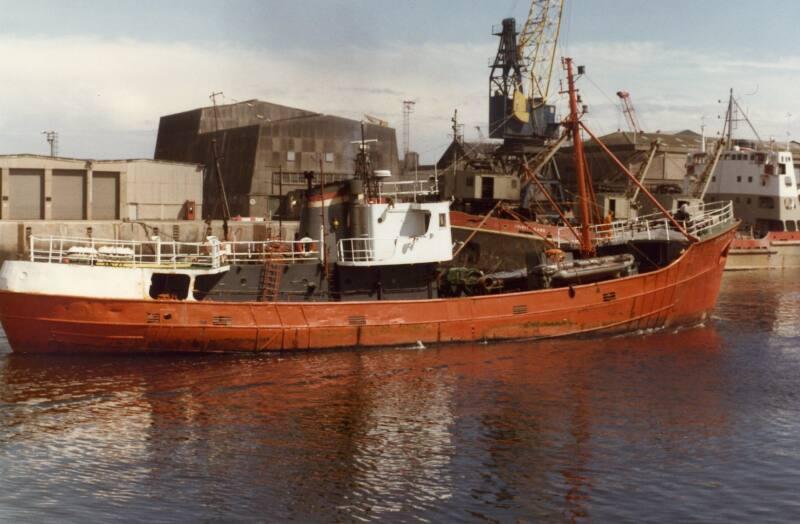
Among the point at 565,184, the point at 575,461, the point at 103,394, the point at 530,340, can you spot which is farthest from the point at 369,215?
the point at 565,184

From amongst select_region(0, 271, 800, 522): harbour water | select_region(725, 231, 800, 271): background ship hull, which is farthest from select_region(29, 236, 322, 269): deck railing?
select_region(725, 231, 800, 271): background ship hull

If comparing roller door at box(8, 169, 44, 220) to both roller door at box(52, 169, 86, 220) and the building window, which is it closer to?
roller door at box(52, 169, 86, 220)

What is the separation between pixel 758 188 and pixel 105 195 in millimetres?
46324

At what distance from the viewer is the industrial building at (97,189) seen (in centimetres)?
4372

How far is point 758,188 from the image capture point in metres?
66.1

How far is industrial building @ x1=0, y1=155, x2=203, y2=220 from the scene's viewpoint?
43.7 metres

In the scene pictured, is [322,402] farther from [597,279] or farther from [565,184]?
[565,184]

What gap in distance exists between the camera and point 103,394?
21031mm

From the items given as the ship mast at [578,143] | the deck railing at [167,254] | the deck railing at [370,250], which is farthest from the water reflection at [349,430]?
the ship mast at [578,143]

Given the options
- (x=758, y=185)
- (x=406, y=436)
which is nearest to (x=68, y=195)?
(x=406, y=436)

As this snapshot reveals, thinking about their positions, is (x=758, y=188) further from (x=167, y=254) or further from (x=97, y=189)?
(x=167, y=254)

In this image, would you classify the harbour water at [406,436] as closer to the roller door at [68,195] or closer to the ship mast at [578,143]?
the ship mast at [578,143]

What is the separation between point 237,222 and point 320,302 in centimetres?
2036

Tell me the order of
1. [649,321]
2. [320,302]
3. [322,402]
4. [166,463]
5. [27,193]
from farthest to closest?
[27,193]
[649,321]
[320,302]
[322,402]
[166,463]
